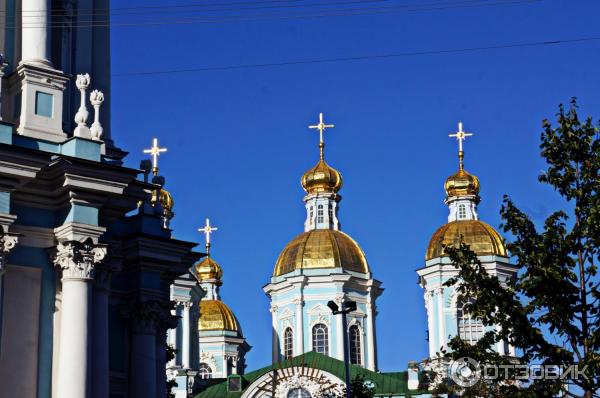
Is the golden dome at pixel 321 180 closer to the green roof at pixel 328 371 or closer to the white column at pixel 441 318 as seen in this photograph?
the white column at pixel 441 318

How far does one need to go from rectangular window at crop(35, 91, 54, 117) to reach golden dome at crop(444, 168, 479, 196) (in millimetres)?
41809

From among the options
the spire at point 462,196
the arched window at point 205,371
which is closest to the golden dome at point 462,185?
the spire at point 462,196

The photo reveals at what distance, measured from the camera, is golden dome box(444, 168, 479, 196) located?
61.1m

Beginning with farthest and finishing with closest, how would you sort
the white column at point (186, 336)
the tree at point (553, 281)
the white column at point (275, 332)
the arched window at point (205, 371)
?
the arched window at point (205, 371) < the white column at point (275, 332) < the white column at point (186, 336) < the tree at point (553, 281)

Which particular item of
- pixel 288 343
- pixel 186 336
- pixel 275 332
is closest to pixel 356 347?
pixel 288 343

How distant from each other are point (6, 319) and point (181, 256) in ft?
17.4

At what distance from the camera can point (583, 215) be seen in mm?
17016

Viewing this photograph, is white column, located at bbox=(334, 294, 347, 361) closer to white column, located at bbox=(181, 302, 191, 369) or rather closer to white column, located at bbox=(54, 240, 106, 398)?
white column, located at bbox=(181, 302, 191, 369)

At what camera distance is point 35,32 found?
69.2 ft

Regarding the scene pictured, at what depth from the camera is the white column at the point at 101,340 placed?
1978cm

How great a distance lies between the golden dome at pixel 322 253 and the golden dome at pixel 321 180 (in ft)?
10.2

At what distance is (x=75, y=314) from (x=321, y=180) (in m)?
43.3

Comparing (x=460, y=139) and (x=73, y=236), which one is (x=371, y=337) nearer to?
(x=460, y=139)

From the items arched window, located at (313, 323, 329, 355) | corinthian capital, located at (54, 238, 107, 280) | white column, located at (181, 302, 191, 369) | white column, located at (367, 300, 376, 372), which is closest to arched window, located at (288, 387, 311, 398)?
white column, located at (181, 302, 191, 369)
